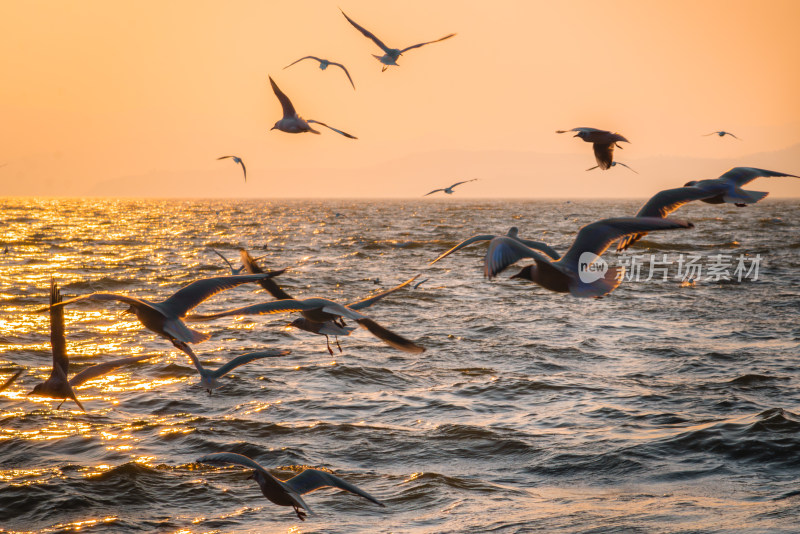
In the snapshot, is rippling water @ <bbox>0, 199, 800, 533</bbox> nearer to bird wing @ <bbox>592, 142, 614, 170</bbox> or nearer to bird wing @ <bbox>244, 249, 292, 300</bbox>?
bird wing @ <bbox>244, 249, 292, 300</bbox>

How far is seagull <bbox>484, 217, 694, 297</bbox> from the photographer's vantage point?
5980 mm

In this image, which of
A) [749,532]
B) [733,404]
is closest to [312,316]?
[749,532]

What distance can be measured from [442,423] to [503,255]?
5.86 m

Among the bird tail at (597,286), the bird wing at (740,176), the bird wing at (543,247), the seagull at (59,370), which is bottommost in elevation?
the seagull at (59,370)

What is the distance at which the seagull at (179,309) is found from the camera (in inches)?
242

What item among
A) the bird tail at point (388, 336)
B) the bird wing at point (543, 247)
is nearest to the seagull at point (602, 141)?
the bird wing at point (543, 247)

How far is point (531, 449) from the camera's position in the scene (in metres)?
10.1

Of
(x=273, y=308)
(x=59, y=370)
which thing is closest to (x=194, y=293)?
(x=273, y=308)

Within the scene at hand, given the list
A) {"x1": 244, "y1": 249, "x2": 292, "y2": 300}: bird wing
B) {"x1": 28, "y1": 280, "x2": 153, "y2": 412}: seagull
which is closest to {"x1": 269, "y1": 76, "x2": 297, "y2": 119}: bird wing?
{"x1": 244, "y1": 249, "x2": 292, "y2": 300}: bird wing

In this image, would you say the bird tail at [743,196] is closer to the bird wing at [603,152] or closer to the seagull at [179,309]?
the bird wing at [603,152]

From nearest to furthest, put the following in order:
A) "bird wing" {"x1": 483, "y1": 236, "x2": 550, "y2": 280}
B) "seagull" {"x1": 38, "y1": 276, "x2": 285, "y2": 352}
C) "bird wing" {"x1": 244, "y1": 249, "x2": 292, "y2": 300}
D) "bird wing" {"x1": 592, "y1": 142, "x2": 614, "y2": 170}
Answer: "bird wing" {"x1": 483, "y1": 236, "x2": 550, "y2": 280} → "seagull" {"x1": 38, "y1": 276, "x2": 285, "y2": 352} → "bird wing" {"x1": 244, "y1": 249, "x2": 292, "y2": 300} → "bird wing" {"x1": 592, "y1": 142, "x2": 614, "y2": 170}

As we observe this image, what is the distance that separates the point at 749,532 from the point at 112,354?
12.1 metres

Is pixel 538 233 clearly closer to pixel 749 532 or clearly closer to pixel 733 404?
pixel 733 404

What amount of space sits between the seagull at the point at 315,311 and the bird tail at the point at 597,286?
4.37 ft
